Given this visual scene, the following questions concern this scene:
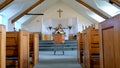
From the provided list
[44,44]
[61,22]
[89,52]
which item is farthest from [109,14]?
[89,52]

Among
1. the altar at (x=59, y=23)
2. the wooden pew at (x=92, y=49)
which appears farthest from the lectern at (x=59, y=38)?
the wooden pew at (x=92, y=49)

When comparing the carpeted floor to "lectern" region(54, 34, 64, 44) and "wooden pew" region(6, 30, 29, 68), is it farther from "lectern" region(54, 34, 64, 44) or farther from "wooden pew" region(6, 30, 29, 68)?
"wooden pew" region(6, 30, 29, 68)

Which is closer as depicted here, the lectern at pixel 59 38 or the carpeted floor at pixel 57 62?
the carpeted floor at pixel 57 62

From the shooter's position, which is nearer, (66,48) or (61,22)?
(66,48)

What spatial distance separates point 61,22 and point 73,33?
49.8 inches

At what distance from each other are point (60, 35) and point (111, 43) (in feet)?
29.1

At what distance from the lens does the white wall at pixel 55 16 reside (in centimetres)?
1658

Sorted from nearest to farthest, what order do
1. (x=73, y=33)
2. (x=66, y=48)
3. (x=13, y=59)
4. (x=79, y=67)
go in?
1. (x=13, y=59)
2. (x=79, y=67)
3. (x=66, y=48)
4. (x=73, y=33)

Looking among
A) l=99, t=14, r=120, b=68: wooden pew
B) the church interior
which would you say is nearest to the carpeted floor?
the church interior

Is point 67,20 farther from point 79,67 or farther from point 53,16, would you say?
point 79,67

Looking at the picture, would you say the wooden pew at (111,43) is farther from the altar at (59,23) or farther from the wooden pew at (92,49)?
the altar at (59,23)

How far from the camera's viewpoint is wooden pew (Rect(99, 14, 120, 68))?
4.54 feet

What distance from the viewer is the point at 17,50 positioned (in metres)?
4.04

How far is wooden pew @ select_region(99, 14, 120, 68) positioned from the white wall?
1471 centimetres
